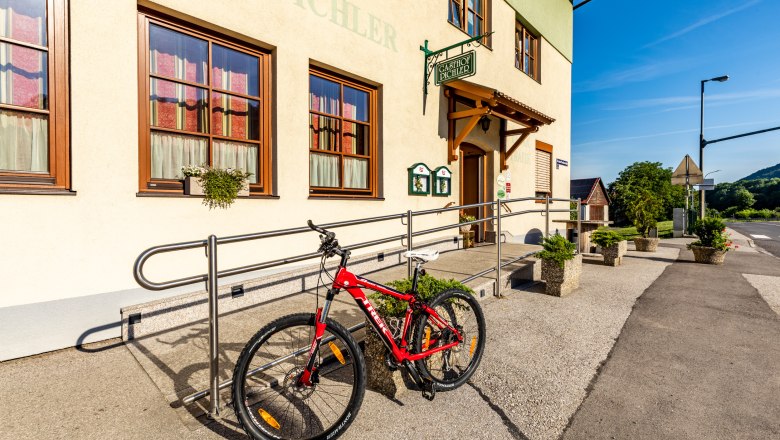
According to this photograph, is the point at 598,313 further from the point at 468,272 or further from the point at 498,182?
the point at 498,182

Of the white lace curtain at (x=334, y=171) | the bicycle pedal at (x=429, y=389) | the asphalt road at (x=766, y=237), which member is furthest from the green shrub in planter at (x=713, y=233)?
the bicycle pedal at (x=429, y=389)

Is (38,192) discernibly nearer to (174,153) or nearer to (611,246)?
(174,153)

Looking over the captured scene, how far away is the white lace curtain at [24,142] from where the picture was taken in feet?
10.2

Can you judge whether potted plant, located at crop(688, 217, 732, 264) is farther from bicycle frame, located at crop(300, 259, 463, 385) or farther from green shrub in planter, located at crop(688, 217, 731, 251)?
bicycle frame, located at crop(300, 259, 463, 385)

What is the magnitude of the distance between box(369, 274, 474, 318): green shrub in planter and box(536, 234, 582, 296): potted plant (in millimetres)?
2914

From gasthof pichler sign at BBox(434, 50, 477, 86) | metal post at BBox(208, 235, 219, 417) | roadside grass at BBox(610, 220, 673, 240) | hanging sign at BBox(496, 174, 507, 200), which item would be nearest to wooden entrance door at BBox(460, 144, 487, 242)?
hanging sign at BBox(496, 174, 507, 200)

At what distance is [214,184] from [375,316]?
274 cm

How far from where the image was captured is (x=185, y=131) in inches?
162

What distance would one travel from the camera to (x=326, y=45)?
527cm

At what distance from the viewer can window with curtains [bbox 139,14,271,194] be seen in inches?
153

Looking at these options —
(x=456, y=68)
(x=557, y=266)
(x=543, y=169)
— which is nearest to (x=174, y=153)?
(x=456, y=68)

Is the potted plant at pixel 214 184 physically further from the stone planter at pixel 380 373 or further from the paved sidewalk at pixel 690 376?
the paved sidewalk at pixel 690 376

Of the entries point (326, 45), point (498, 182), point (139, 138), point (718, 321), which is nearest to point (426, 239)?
point (498, 182)

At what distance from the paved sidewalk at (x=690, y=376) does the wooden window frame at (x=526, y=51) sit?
759 centimetres
